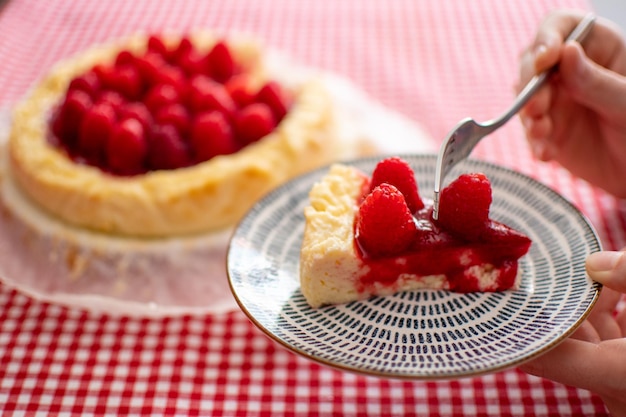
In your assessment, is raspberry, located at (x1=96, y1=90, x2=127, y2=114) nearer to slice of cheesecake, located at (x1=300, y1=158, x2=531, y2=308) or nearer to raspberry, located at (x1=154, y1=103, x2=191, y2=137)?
raspberry, located at (x1=154, y1=103, x2=191, y2=137)

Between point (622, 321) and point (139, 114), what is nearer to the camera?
point (622, 321)

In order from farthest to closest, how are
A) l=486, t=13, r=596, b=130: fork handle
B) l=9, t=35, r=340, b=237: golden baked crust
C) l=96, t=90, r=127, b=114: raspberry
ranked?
1. l=96, t=90, r=127, b=114: raspberry
2. l=9, t=35, r=340, b=237: golden baked crust
3. l=486, t=13, r=596, b=130: fork handle

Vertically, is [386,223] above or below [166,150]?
above

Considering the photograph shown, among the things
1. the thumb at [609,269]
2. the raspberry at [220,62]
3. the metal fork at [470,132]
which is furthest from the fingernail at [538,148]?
the raspberry at [220,62]

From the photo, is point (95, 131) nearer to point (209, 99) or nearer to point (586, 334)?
point (209, 99)

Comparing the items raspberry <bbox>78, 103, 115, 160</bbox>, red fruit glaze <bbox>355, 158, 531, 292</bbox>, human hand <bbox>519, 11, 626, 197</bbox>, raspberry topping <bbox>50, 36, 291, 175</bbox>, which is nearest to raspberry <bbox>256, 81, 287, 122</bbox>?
raspberry topping <bbox>50, 36, 291, 175</bbox>

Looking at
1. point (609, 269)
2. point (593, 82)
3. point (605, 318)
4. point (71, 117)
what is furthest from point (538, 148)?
point (71, 117)
